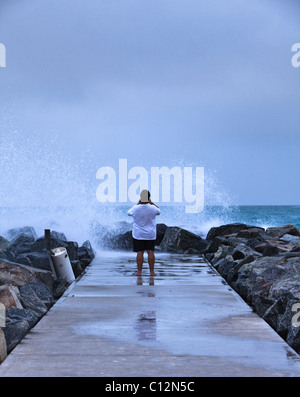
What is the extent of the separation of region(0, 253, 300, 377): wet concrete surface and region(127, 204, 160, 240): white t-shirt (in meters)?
1.63

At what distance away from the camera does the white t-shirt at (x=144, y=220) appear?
10984 mm

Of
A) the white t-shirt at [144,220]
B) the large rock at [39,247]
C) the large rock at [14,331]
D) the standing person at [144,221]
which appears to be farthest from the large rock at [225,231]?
the large rock at [14,331]

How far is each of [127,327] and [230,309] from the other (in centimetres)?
177

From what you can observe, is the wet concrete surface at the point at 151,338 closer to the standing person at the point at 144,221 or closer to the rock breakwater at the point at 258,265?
the rock breakwater at the point at 258,265

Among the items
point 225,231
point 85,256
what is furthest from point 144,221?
point 225,231

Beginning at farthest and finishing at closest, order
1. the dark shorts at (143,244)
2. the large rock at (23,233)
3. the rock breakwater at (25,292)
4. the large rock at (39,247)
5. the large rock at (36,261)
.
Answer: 1. the large rock at (23,233)
2. the large rock at (39,247)
3. the large rock at (36,261)
4. the dark shorts at (143,244)
5. the rock breakwater at (25,292)

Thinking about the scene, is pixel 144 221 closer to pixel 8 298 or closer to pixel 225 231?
pixel 8 298

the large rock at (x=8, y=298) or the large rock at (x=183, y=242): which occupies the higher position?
the large rock at (x=8, y=298)

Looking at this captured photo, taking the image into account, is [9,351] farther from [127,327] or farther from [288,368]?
[288,368]

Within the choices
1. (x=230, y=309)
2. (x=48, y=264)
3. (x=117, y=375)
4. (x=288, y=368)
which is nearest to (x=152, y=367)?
(x=117, y=375)

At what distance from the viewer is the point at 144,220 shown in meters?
11.1

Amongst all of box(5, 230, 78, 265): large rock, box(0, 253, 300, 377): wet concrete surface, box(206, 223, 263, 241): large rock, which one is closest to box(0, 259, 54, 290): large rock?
box(0, 253, 300, 377): wet concrete surface

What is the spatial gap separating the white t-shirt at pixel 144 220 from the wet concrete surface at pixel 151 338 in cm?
163

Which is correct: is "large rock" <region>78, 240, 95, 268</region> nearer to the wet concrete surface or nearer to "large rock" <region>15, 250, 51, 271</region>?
"large rock" <region>15, 250, 51, 271</region>
